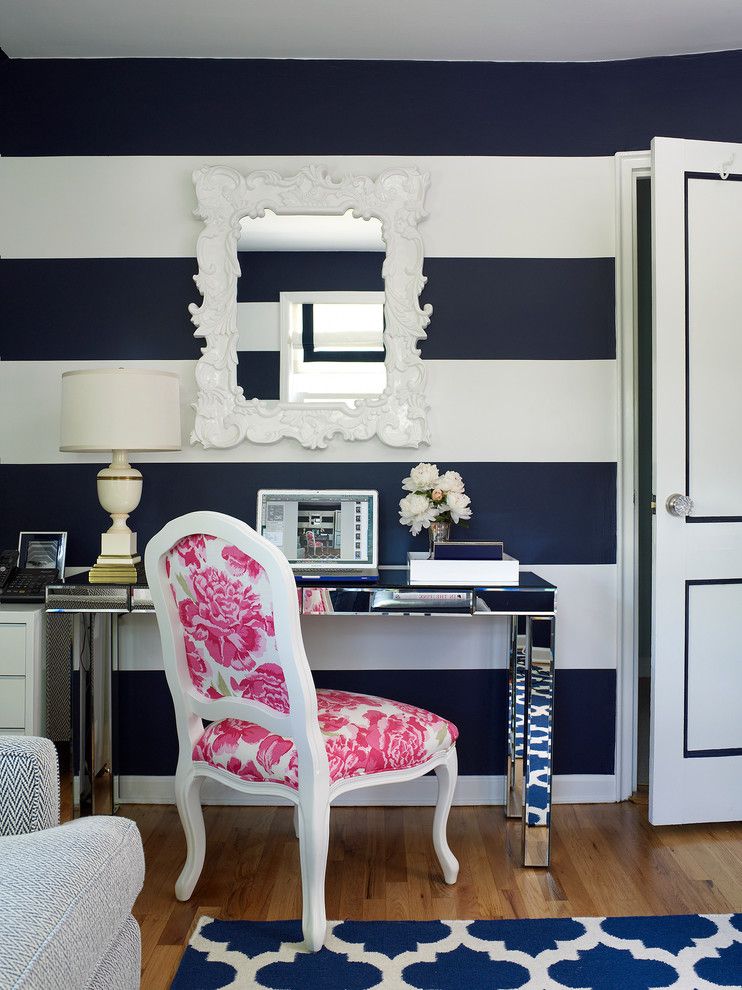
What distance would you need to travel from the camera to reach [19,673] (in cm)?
262

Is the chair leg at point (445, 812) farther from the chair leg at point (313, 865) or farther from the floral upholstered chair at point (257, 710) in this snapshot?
the chair leg at point (313, 865)

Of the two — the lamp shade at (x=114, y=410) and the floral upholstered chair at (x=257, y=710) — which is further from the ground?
the lamp shade at (x=114, y=410)

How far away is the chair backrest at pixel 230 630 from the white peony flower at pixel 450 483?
91 centimetres

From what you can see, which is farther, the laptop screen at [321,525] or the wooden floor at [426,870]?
the laptop screen at [321,525]

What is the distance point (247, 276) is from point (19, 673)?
1468mm

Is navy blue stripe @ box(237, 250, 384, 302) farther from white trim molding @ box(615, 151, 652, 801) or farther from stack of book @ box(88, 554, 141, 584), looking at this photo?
stack of book @ box(88, 554, 141, 584)

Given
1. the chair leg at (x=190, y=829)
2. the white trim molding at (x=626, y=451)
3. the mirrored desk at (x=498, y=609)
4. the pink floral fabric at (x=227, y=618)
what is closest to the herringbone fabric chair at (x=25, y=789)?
the pink floral fabric at (x=227, y=618)

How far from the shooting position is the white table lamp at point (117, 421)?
2680 millimetres

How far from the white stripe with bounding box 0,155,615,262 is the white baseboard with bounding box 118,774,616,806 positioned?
1.82 m

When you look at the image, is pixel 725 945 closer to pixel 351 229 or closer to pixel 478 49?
pixel 351 229

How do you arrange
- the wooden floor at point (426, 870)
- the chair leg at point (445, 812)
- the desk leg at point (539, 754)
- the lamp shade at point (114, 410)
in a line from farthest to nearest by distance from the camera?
the lamp shade at point (114, 410) → the desk leg at point (539, 754) → the chair leg at point (445, 812) → the wooden floor at point (426, 870)

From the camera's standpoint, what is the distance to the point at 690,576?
2.85 meters

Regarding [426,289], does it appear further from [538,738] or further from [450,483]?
[538,738]

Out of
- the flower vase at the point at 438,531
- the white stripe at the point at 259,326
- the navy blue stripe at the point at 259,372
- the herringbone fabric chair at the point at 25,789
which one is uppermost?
the white stripe at the point at 259,326
